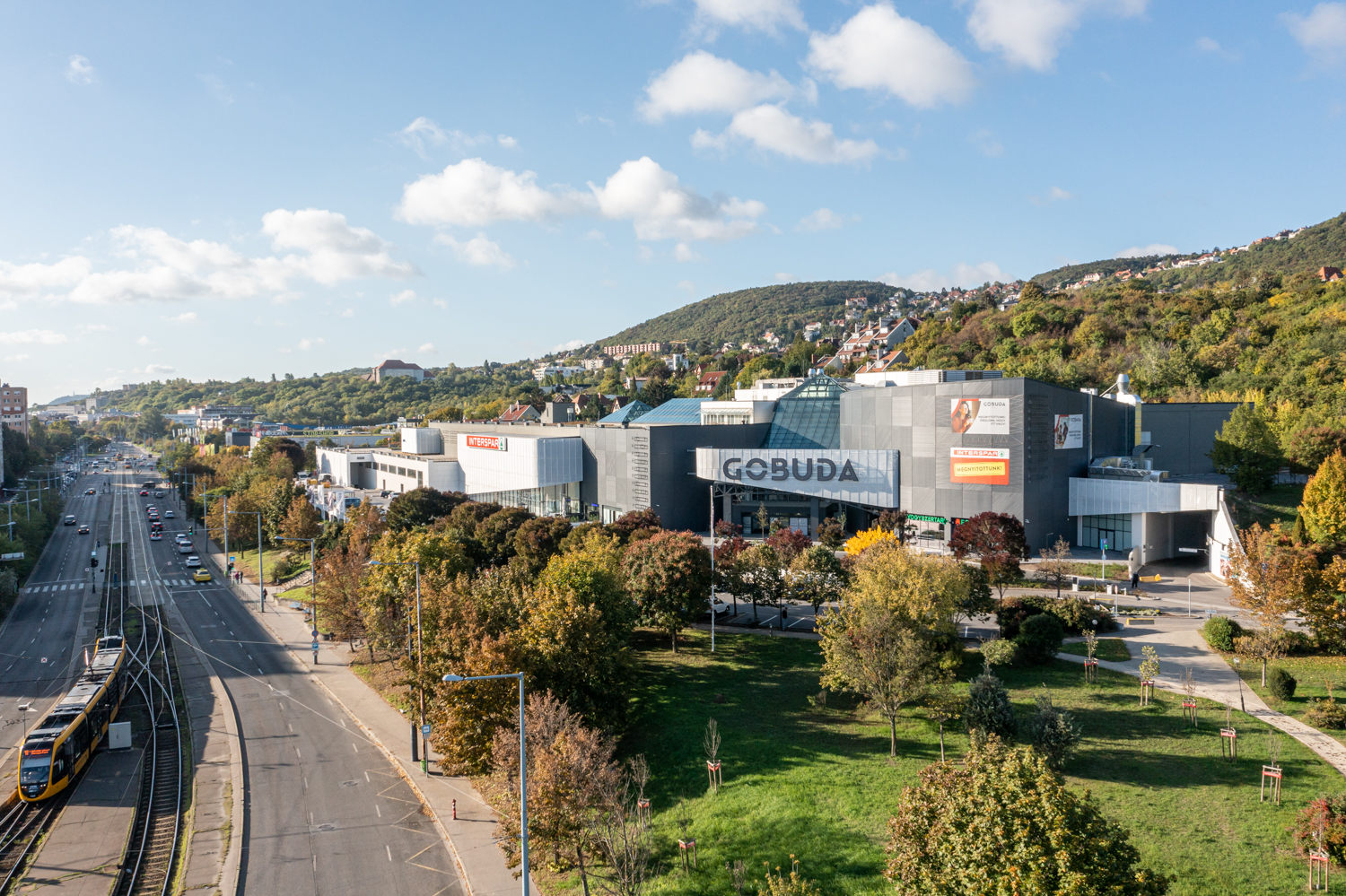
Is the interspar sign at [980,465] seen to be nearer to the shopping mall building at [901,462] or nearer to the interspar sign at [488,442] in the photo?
the shopping mall building at [901,462]

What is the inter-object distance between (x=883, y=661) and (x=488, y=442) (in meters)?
73.6

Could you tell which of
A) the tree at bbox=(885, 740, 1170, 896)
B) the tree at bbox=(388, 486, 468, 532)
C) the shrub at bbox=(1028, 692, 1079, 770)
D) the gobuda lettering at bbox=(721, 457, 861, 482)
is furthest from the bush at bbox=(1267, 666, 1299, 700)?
the tree at bbox=(388, 486, 468, 532)

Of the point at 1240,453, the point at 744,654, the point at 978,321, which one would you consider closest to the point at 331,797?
the point at 744,654

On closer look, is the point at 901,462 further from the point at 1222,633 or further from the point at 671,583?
the point at 671,583

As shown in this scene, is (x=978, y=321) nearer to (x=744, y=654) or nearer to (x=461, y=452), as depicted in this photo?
(x=461, y=452)

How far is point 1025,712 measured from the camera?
105 ft

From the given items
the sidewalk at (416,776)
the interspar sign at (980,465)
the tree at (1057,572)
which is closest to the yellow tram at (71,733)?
the sidewalk at (416,776)

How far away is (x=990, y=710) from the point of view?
91.4 ft

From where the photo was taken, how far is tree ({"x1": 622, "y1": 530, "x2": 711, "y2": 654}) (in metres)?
43.8

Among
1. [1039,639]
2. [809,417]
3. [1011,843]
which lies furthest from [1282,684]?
[809,417]

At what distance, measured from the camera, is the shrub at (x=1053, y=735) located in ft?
85.6

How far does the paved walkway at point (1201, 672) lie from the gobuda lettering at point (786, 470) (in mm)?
31729

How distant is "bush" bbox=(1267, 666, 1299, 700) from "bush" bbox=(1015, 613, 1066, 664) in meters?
9.05

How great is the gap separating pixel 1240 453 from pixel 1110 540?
12370 mm
